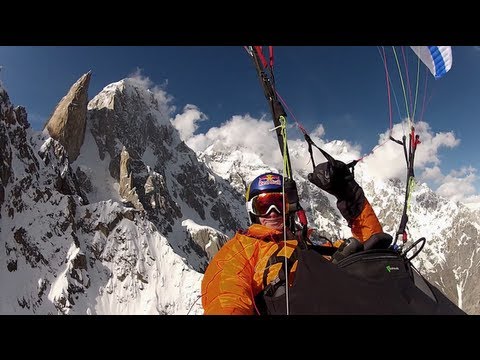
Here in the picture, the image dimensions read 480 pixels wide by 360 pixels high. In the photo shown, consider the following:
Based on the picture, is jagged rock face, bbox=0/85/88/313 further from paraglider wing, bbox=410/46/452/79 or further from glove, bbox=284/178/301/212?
glove, bbox=284/178/301/212

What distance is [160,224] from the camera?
541ft

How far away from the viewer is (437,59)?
1075cm

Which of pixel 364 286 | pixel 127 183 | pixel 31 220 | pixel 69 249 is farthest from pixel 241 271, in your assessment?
pixel 127 183

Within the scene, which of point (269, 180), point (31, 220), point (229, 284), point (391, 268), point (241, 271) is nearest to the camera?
point (391, 268)

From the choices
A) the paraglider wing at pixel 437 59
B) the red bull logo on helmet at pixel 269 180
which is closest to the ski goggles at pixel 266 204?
the red bull logo on helmet at pixel 269 180

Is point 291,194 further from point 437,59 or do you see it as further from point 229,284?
point 437,59

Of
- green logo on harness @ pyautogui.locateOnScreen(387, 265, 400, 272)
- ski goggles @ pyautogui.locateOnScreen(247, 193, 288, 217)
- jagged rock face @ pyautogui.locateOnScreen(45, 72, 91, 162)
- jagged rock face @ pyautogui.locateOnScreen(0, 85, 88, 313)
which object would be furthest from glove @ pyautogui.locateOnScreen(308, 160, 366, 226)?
jagged rock face @ pyautogui.locateOnScreen(45, 72, 91, 162)

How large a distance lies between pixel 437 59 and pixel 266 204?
8388 mm

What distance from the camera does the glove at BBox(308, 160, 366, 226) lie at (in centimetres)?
532

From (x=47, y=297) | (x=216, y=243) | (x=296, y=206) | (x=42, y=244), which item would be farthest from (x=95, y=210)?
(x=296, y=206)

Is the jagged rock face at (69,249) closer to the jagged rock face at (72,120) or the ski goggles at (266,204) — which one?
the jagged rock face at (72,120)

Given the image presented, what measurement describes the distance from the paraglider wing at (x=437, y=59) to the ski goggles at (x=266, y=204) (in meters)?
7.31
